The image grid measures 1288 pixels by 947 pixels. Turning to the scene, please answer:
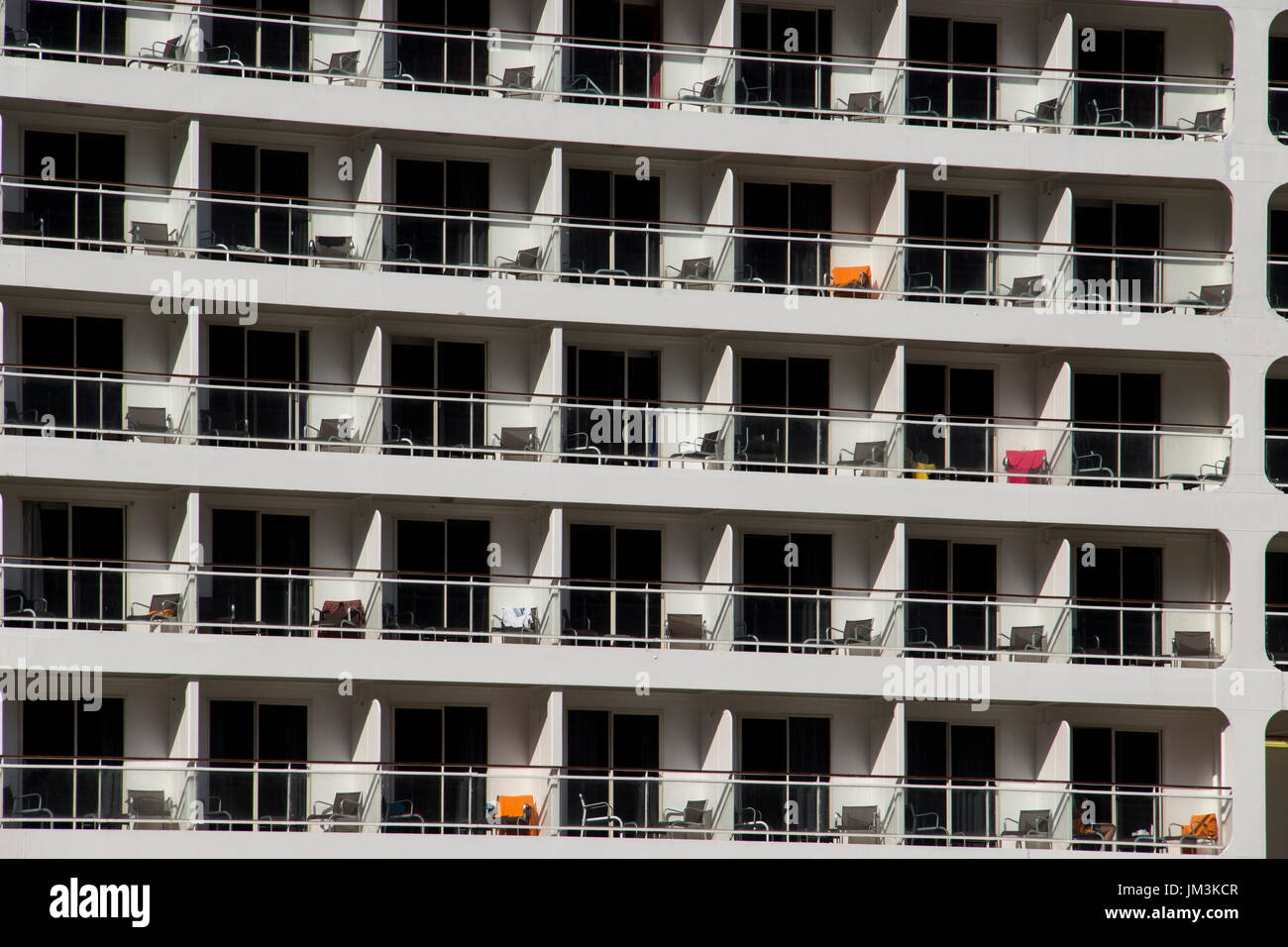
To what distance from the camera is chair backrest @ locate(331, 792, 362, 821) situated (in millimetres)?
34656

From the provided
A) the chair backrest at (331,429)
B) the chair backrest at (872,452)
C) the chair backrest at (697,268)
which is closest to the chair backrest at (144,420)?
the chair backrest at (331,429)

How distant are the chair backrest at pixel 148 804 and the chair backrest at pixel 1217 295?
17.6 metres

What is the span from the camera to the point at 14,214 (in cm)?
3488

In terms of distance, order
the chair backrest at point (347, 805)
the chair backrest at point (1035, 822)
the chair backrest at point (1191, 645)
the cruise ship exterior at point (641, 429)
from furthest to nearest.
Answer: the chair backrest at point (1191, 645)
the chair backrest at point (1035, 822)
the cruise ship exterior at point (641, 429)
the chair backrest at point (347, 805)

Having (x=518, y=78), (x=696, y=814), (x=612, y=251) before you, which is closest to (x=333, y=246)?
(x=518, y=78)

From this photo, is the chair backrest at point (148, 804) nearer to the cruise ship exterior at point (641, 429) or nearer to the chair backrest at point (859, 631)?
the cruise ship exterior at point (641, 429)

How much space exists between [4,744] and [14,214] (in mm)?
7600

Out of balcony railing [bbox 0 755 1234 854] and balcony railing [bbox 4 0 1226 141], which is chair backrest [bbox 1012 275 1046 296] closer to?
balcony railing [bbox 4 0 1226 141]

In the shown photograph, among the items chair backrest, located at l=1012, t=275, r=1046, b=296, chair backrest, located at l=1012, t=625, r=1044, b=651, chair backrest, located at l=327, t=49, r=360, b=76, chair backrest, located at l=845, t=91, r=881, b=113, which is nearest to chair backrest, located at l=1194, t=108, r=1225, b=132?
chair backrest, located at l=1012, t=275, r=1046, b=296

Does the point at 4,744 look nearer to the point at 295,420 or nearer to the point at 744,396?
the point at 295,420

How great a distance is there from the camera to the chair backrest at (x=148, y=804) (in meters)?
33.9

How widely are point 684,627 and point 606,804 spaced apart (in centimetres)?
292

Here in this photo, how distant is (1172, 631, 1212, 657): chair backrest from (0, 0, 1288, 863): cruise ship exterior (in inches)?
3.9

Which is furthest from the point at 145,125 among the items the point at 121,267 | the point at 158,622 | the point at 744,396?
the point at 744,396
